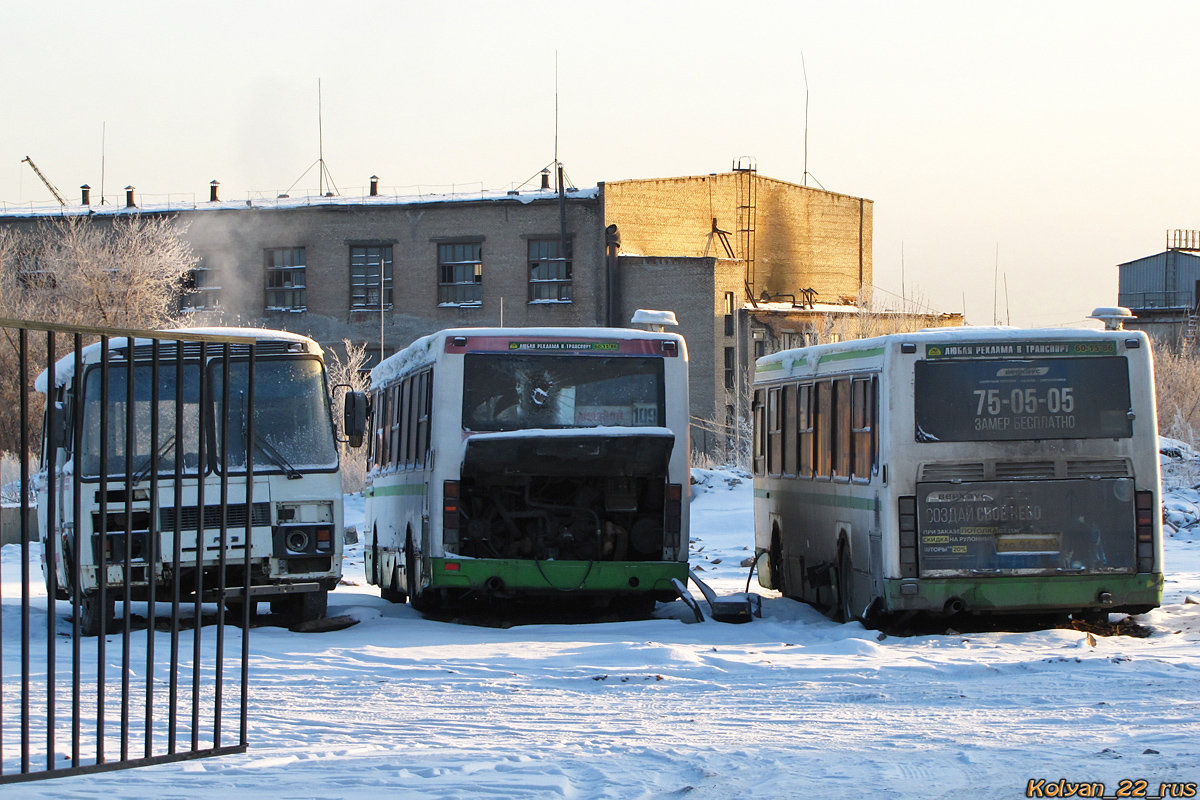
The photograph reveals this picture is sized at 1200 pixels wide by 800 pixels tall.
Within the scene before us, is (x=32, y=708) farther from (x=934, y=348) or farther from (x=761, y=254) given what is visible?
(x=761, y=254)

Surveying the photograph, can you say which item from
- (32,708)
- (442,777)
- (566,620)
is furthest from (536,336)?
(442,777)

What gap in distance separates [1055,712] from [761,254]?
47.9m

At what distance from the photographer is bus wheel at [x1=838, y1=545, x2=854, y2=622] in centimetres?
1466

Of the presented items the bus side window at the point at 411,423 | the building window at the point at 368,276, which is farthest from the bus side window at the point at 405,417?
the building window at the point at 368,276

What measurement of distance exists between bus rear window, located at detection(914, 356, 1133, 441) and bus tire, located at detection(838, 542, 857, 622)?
6.44ft

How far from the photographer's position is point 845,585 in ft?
48.8

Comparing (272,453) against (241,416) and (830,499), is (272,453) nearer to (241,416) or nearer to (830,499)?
(241,416)

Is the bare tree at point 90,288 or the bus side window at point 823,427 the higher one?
the bare tree at point 90,288

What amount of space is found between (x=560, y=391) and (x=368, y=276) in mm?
38571

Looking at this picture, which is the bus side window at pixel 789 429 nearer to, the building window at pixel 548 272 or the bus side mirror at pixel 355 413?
the bus side mirror at pixel 355 413

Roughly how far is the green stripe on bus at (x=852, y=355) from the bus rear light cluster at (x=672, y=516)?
6.58 feet

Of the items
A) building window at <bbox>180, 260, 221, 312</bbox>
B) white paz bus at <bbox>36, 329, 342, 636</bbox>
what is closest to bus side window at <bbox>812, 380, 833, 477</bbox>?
white paz bus at <bbox>36, 329, 342, 636</bbox>

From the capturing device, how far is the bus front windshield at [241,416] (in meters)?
14.1

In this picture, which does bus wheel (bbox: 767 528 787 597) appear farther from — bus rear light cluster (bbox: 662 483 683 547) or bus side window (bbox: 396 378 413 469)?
bus side window (bbox: 396 378 413 469)
